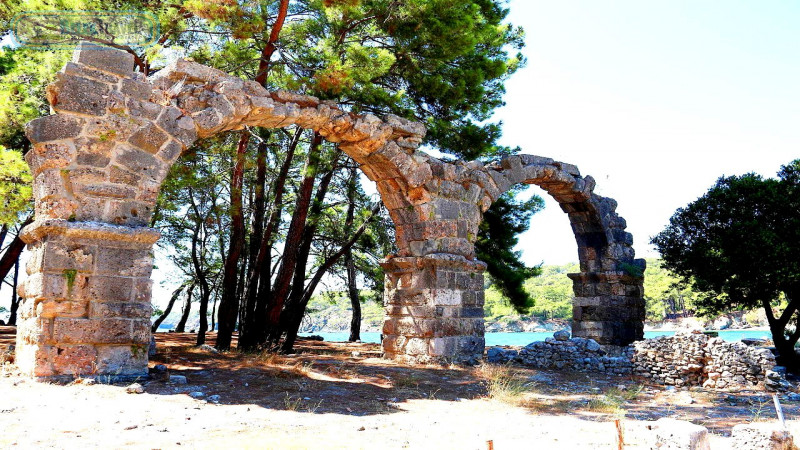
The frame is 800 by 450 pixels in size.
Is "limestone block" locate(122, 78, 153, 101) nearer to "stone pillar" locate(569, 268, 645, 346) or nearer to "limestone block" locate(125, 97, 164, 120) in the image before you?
"limestone block" locate(125, 97, 164, 120)

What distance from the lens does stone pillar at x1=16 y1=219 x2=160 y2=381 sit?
5902mm

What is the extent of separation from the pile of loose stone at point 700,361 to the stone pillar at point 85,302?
7793mm

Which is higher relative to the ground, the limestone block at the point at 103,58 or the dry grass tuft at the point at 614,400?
the limestone block at the point at 103,58

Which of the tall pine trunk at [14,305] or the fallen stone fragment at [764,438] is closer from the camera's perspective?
the fallen stone fragment at [764,438]

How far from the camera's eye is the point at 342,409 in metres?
5.71

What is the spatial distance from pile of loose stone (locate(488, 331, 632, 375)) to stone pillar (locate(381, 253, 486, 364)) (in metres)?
1.34

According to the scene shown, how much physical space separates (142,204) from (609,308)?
31.2 ft

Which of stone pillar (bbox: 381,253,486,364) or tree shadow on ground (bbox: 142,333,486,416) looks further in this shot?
stone pillar (bbox: 381,253,486,364)

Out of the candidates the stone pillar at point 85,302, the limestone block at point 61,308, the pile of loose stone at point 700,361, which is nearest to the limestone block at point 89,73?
the stone pillar at point 85,302

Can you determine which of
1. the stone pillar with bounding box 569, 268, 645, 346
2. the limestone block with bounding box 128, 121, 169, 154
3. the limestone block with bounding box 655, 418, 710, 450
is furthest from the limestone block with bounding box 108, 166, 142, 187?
the stone pillar with bounding box 569, 268, 645, 346

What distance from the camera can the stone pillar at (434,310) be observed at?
9266 mm

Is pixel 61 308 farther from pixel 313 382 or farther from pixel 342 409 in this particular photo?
pixel 342 409

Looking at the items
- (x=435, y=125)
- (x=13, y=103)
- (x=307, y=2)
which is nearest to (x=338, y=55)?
(x=307, y=2)

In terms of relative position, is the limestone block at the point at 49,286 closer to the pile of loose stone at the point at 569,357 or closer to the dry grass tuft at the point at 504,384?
the dry grass tuft at the point at 504,384
